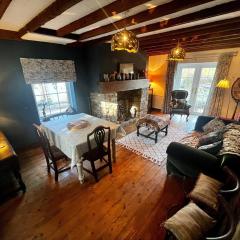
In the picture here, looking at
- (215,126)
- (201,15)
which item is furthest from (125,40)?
(215,126)

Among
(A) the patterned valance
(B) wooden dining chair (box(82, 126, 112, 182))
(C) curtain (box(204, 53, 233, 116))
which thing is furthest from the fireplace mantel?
(C) curtain (box(204, 53, 233, 116))

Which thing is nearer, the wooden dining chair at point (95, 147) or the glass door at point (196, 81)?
the wooden dining chair at point (95, 147)

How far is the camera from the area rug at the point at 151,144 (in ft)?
10.6

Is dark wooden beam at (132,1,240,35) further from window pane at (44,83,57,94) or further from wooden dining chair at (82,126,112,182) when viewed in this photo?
window pane at (44,83,57,94)

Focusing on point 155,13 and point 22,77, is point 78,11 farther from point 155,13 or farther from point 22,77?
point 22,77

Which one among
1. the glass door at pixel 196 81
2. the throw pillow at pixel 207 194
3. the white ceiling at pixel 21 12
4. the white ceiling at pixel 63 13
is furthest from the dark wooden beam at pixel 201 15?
the glass door at pixel 196 81

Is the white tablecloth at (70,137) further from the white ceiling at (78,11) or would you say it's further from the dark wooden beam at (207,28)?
the dark wooden beam at (207,28)

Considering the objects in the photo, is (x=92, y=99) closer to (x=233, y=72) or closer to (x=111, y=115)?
(x=111, y=115)

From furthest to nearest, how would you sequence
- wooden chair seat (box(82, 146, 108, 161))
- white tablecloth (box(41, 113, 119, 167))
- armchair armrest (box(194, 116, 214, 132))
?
armchair armrest (box(194, 116, 214, 132)), wooden chair seat (box(82, 146, 108, 161)), white tablecloth (box(41, 113, 119, 167))

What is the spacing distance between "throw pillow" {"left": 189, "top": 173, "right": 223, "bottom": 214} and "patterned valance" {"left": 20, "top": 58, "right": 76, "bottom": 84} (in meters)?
3.63

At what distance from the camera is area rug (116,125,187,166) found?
3246 mm

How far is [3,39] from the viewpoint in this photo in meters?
2.85

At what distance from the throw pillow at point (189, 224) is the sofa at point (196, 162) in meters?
0.74

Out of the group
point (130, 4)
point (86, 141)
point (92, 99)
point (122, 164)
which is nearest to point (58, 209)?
point (86, 141)
